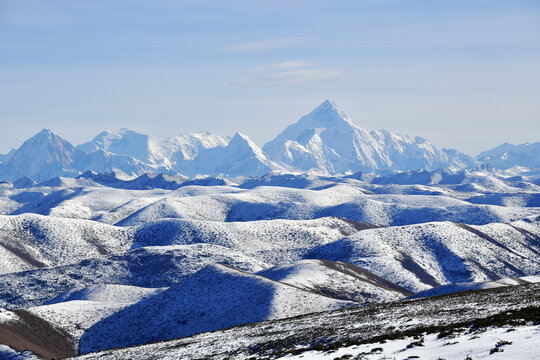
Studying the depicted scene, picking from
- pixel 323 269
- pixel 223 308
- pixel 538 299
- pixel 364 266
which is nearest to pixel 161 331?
pixel 223 308

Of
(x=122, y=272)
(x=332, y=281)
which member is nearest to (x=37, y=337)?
(x=332, y=281)

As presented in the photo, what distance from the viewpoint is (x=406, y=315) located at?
4844cm

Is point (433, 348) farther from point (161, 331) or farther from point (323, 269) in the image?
point (323, 269)

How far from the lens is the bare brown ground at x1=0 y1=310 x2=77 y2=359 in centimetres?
8244

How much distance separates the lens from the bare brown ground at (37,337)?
8244cm

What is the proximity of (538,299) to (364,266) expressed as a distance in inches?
5154

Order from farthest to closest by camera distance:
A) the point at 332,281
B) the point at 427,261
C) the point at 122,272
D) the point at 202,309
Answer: the point at 427,261, the point at 122,272, the point at 332,281, the point at 202,309

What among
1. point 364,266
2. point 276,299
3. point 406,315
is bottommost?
point 364,266

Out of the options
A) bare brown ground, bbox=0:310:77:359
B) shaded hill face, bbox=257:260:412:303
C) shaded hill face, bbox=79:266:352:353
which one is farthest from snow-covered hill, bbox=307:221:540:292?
bare brown ground, bbox=0:310:77:359

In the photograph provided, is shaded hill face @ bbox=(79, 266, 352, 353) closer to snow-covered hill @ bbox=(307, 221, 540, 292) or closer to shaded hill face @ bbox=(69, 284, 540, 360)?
shaded hill face @ bbox=(69, 284, 540, 360)

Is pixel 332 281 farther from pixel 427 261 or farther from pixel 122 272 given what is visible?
pixel 427 261

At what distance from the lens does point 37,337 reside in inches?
3575

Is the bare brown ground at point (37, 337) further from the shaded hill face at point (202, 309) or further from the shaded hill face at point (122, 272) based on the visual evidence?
the shaded hill face at point (122, 272)

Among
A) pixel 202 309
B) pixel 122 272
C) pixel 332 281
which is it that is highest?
pixel 202 309
